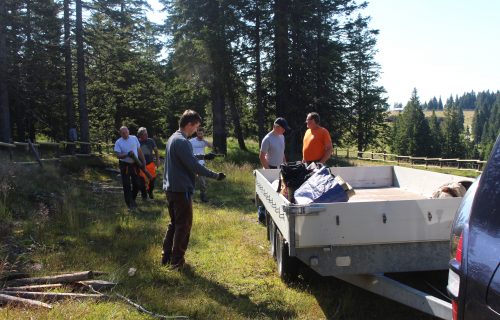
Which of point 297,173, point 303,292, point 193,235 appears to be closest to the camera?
point 303,292

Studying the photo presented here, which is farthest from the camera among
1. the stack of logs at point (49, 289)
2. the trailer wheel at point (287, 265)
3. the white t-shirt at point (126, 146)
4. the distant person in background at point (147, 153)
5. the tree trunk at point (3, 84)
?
the tree trunk at point (3, 84)

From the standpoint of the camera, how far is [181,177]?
5.61 metres

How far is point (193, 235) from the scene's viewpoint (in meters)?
7.82

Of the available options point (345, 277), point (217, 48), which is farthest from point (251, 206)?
point (217, 48)

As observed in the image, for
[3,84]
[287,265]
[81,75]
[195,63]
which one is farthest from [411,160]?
[287,265]

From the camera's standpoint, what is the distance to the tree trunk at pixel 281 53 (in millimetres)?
22252

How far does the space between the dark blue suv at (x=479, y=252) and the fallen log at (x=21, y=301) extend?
3433mm

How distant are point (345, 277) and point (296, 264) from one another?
1.06m

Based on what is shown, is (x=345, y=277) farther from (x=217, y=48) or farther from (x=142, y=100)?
(x=142, y=100)

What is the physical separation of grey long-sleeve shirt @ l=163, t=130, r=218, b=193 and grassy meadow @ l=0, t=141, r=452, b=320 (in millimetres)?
1112

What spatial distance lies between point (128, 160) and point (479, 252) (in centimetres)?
875

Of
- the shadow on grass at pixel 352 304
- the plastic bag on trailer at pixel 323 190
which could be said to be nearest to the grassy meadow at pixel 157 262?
the shadow on grass at pixel 352 304

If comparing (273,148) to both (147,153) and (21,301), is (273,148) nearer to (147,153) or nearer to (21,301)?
(147,153)

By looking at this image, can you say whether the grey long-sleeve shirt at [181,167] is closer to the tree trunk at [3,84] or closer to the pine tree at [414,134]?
the tree trunk at [3,84]
